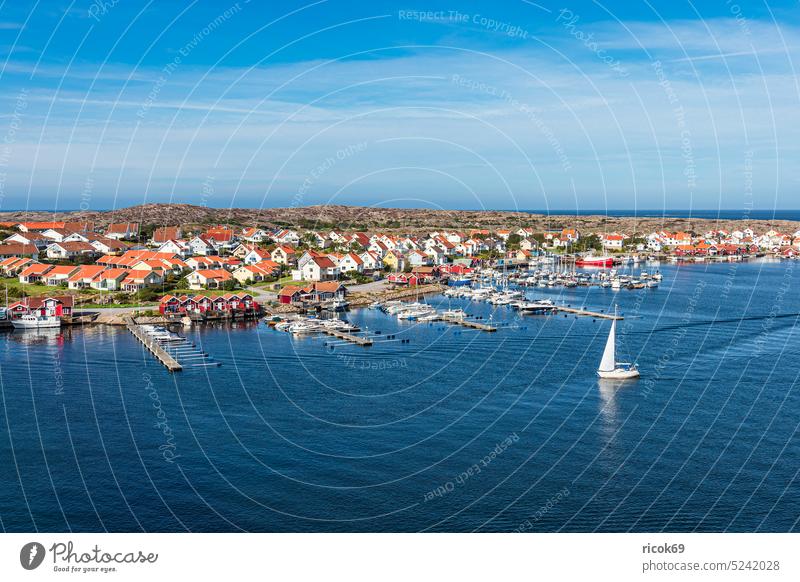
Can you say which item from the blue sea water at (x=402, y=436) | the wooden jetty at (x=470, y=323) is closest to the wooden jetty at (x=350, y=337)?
the blue sea water at (x=402, y=436)

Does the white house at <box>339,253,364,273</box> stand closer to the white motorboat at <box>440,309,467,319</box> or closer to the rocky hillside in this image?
the white motorboat at <box>440,309,467,319</box>

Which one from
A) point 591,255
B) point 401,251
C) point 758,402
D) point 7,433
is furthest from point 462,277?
point 7,433

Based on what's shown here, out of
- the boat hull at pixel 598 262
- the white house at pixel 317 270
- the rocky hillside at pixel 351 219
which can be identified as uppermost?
the rocky hillside at pixel 351 219

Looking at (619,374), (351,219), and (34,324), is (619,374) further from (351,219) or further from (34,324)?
(351,219)

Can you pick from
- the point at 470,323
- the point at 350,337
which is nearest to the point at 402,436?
the point at 350,337

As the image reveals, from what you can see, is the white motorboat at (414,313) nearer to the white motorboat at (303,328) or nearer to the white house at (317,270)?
the white motorboat at (303,328)

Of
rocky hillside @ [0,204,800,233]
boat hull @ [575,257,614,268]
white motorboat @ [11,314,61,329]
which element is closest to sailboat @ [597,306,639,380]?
white motorboat @ [11,314,61,329]
